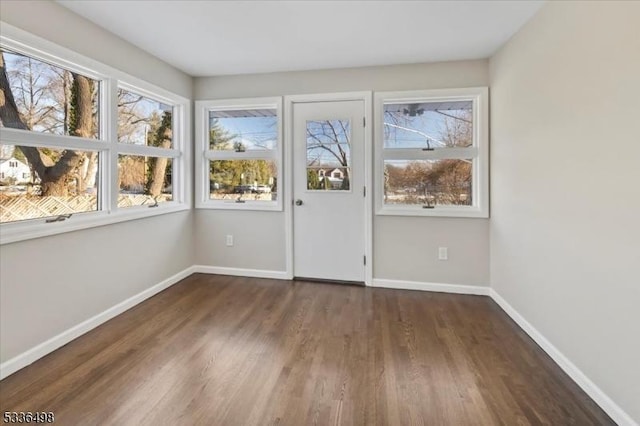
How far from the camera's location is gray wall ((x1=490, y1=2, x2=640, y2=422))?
5.23ft

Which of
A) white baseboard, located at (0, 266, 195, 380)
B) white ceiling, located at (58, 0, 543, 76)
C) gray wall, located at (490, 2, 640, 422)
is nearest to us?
gray wall, located at (490, 2, 640, 422)

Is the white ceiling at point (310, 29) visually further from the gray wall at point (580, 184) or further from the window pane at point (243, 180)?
the window pane at point (243, 180)

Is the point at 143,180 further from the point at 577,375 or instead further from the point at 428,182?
the point at 577,375

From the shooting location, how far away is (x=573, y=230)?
2.01m

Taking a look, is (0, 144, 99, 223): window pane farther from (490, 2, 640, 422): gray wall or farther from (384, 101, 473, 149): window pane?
(490, 2, 640, 422): gray wall

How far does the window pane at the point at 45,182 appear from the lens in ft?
6.91

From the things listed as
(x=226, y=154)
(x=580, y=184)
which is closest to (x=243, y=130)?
(x=226, y=154)

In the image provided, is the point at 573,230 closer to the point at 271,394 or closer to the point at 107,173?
the point at 271,394

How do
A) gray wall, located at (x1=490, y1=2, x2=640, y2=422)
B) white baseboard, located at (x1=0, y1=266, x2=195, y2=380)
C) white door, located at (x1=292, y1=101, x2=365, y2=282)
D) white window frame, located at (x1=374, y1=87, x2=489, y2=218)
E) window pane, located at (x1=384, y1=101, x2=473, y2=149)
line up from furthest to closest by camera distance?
white door, located at (x1=292, y1=101, x2=365, y2=282) → window pane, located at (x1=384, y1=101, x2=473, y2=149) → white window frame, located at (x1=374, y1=87, x2=489, y2=218) → white baseboard, located at (x1=0, y1=266, x2=195, y2=380) → gray wall, located at (x1=490, y1=2, x2=640, y2=422)

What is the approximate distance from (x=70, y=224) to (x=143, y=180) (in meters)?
1.00

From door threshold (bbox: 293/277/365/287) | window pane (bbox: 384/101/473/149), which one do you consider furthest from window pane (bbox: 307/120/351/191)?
door threshold (bbox: 293/277/365/287)

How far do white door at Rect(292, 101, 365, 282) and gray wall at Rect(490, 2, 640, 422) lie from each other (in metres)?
1.44

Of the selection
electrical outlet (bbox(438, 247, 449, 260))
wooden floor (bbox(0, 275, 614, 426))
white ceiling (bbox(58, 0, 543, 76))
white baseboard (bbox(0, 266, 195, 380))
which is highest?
white ceiling (bbox(58, 0, 543, 76))

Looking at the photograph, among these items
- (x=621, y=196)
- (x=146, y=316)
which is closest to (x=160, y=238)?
(x=146, y=316)
